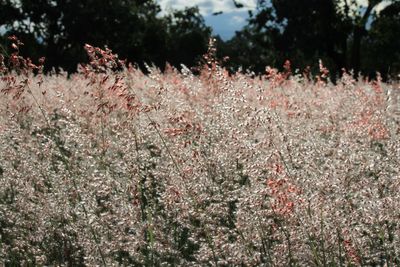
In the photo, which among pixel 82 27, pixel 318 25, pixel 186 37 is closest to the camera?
pixel 318 25

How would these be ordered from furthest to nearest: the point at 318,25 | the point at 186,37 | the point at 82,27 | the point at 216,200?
the point at 186,37 → the point at 82,27 → the point at 318,25 → the point at 216,200

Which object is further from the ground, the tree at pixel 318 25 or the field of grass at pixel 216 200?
the tree at pixel 318 25

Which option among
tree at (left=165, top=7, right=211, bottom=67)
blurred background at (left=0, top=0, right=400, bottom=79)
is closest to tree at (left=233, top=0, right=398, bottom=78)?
blurred background at (left=0, top=0, right=400, bottom=79)

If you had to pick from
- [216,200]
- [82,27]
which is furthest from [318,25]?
[216,200]

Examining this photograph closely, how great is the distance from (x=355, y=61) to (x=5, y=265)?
83.7ft

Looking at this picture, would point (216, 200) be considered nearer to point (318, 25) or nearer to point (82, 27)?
point (318, 25)

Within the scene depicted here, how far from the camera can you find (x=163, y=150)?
3.77 meters

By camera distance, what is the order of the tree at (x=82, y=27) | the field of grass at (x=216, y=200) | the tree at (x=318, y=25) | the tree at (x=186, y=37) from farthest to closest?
the tree at (x=186, y=37), the tree at (x=82, y=27), the tree at (x=318, y=25), the field of grass at (x=216, y=200)

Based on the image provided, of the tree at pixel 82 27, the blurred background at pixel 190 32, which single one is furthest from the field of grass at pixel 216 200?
the tree at pixel 82 27

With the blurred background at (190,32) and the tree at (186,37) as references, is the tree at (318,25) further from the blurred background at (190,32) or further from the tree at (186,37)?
the tree at (186,37)

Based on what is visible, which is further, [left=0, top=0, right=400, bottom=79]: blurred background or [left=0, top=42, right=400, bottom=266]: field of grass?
[left=0, top=0, right=400, bottom=79]: blurred background

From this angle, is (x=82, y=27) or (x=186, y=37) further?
(x=186, y=37)

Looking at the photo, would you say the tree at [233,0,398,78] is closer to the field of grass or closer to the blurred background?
the blurred background

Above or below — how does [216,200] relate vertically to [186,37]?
below
